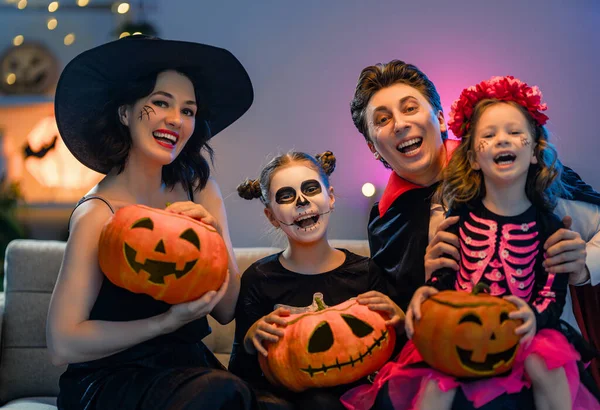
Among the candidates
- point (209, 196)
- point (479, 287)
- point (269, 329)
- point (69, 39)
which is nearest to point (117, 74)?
point (209, 196)

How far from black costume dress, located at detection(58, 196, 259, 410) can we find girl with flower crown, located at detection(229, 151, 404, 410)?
163 mm

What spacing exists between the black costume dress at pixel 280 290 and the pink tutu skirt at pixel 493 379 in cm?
40

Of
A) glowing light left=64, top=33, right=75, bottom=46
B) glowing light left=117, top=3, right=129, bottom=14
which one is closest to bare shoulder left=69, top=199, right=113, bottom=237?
glowing light left=117, top=3, right=129, bottom=14

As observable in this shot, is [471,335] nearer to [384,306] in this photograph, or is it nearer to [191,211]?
[384,306]

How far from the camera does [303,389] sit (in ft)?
6.75

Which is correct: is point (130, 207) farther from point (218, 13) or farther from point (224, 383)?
point (218, 13)

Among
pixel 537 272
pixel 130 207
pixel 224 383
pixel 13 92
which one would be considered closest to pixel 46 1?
pixel 13 92

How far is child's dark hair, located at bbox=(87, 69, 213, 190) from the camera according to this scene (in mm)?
2248

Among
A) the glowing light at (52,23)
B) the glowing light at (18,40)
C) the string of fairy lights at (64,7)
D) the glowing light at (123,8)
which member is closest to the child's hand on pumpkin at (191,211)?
the string of fairy lights at (64,7)

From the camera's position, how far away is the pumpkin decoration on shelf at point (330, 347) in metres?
1.96

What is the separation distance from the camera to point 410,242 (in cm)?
232

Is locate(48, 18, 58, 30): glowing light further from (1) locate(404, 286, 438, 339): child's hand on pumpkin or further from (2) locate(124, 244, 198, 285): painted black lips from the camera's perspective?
(1) locate(404, 286, 438, 339): child's hand on pumpkin

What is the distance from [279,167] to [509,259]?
879mm

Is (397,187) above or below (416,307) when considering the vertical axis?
above
